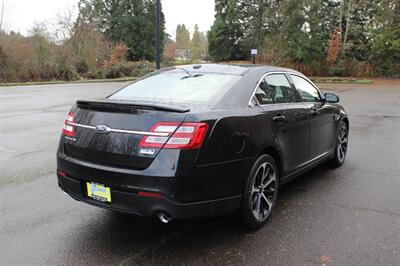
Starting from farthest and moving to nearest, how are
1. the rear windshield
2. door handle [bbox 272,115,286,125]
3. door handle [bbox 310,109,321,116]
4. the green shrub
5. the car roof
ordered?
1. the green shrub
2. door handle [bbox 310,109,321,116]
3. the car roof
4. door handle [bbox 272,115,286,125]
5. the rear windshield

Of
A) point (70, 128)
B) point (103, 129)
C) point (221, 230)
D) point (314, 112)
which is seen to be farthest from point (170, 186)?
point (314, 112)

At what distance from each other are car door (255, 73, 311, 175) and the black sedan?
1cm

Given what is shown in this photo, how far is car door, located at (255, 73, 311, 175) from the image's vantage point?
4.05 meters

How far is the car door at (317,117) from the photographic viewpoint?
493cm

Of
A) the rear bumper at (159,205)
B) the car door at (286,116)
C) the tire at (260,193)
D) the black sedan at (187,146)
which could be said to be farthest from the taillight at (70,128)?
the car door at (286,116)

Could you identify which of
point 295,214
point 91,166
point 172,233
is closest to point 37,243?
point 91,166

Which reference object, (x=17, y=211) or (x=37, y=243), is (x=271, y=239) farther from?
(x=17, y=211)

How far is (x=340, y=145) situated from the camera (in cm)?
604

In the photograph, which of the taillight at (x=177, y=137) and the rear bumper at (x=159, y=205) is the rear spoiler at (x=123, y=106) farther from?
the rear bumper at (x=159, y=205)

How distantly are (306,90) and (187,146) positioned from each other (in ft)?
8.80

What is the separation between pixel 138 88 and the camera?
427cm

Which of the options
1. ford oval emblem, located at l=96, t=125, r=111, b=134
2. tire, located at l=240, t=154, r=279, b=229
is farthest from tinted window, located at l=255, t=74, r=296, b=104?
ford oval emblem, located at l=96, t=125, r=111, b=134

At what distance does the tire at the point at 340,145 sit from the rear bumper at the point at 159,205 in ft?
9.77

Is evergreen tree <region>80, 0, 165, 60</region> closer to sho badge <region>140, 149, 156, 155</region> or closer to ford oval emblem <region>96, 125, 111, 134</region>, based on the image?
ford oval emblem <region>96, 125, 111, 134</region>
